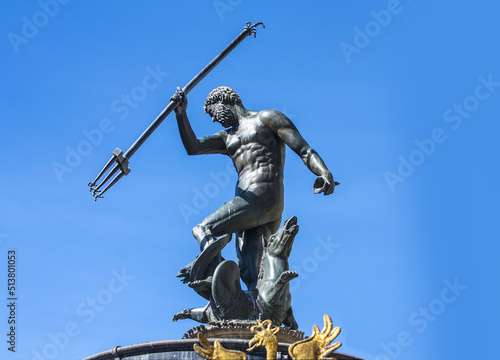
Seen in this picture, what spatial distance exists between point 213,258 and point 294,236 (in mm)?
1501

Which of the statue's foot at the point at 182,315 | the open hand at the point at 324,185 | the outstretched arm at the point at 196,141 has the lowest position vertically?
the statue's foot at the point at 182,315

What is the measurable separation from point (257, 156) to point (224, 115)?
3.76 feet

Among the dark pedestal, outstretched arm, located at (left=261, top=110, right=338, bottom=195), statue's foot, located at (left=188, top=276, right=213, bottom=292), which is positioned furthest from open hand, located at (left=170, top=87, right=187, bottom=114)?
the dark pedestal

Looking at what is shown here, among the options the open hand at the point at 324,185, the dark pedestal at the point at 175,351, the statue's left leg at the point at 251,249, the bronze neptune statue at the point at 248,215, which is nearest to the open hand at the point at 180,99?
the bronze neptune statue at the point at 248,215

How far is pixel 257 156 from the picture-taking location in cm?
1792

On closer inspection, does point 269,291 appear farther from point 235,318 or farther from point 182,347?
point 182,347

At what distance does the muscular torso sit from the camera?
17719 millimetres

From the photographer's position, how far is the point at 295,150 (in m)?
17.9

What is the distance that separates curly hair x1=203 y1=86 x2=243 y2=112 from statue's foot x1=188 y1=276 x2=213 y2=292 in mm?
3770

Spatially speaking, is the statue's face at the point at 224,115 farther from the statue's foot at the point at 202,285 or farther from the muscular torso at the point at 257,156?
the statue's foot at the point at 202,285

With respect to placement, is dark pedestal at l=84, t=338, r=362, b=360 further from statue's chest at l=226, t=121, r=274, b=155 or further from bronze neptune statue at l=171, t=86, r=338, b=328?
statue's chest at l=226, t=121, r=274, b=155

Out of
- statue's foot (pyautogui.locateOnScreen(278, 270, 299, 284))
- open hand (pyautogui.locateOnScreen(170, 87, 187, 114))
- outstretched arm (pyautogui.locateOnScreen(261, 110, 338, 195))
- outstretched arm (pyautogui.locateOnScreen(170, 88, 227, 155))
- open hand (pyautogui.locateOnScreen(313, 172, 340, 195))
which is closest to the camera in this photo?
statue's foot (pyautogui.locateOnScreen(278, 270, 299, 284))

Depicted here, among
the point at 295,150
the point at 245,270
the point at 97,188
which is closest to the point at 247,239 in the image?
the point at 245,270

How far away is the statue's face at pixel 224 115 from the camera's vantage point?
18.4m
